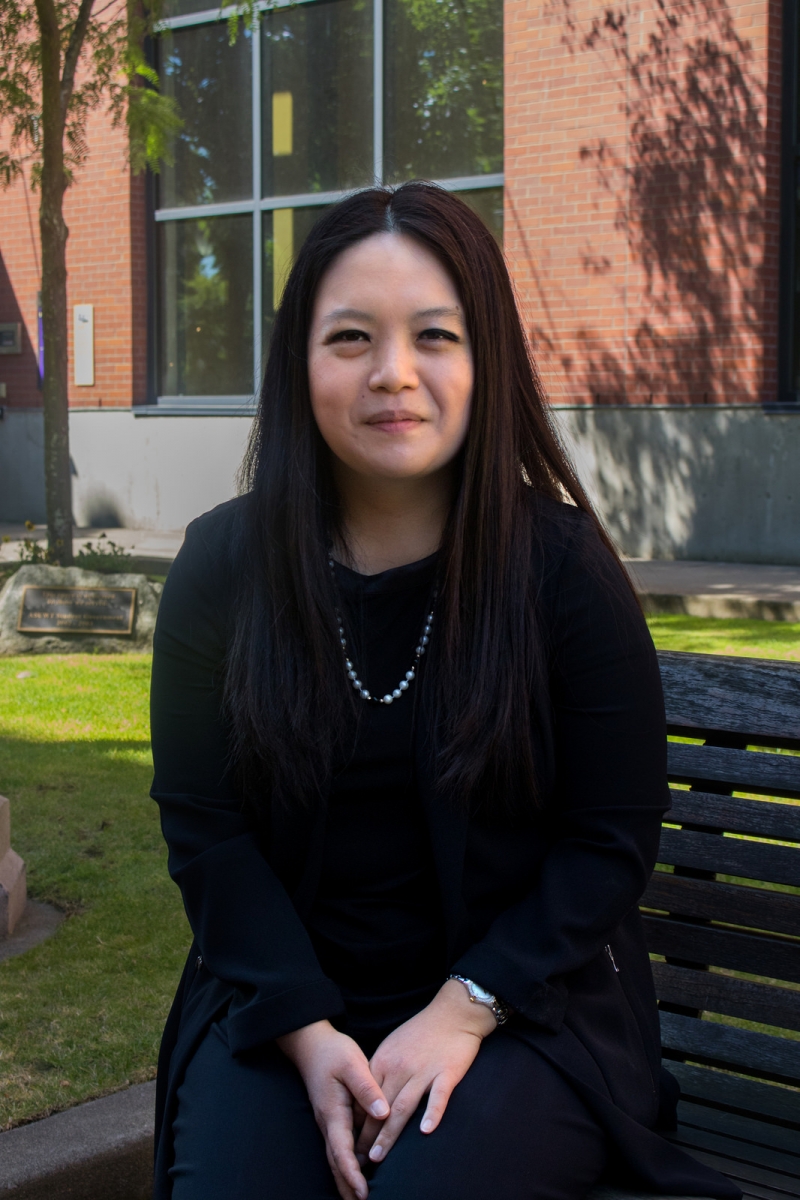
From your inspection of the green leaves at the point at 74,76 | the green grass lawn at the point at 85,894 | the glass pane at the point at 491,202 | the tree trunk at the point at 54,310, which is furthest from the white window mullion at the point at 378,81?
the green grass lawn at the point at 85,894

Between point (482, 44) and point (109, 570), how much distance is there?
21.1ft

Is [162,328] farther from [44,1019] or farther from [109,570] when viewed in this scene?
[44,1019]

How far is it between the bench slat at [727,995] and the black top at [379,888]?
54 cm

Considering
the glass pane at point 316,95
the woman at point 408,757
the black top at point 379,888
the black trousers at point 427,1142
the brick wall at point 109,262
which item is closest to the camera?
the black trousers at point 427,1142

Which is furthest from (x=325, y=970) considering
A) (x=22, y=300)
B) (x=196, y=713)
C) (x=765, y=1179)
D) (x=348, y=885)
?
(x=22, y=300)

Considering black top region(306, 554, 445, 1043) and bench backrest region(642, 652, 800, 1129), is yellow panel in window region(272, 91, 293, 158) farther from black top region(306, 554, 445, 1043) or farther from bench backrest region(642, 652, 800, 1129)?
black top region(306, 554, 445, 1043)

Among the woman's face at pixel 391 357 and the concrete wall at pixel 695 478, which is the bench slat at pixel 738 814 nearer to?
the woman's face at pixel 391 357

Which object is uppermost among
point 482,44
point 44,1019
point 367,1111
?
point 482,44

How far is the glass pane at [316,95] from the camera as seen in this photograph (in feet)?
42.7

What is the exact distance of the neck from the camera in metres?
2.18

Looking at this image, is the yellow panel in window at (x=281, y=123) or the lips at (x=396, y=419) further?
the yellow panel in window at (x=281, y=123)

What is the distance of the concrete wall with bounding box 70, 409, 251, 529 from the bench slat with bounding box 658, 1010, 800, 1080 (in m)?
11.9

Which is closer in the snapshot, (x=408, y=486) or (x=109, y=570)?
(x=408, y=486)

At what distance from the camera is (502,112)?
12164mm
